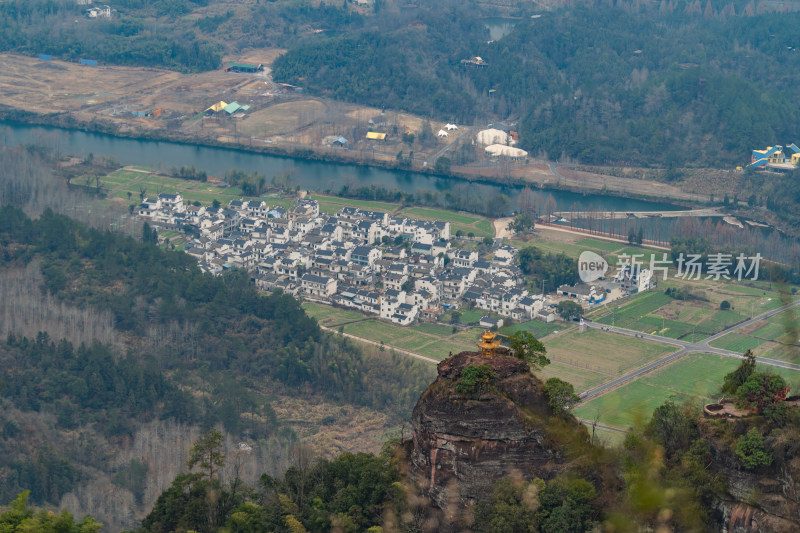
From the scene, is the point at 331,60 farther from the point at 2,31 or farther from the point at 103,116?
the point at 2,31

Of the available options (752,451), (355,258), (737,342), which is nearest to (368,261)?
(355,258)

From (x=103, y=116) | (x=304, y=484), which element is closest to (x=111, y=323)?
(x=304, y=484)

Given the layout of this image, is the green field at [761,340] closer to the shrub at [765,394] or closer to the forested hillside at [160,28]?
the shrub at [765,394]

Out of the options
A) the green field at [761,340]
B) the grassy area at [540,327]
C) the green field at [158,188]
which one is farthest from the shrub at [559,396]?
the green field at [158,188]

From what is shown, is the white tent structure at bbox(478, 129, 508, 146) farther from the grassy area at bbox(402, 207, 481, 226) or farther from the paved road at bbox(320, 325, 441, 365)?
the paved road at bbox(320, 325, 441, 365)

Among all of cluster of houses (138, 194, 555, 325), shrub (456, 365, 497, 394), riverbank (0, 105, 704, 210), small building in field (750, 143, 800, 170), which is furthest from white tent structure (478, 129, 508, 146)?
shrub (456, 365, 497, 394)

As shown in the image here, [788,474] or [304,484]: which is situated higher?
[788,474]

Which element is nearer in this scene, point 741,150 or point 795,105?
point 741,150
